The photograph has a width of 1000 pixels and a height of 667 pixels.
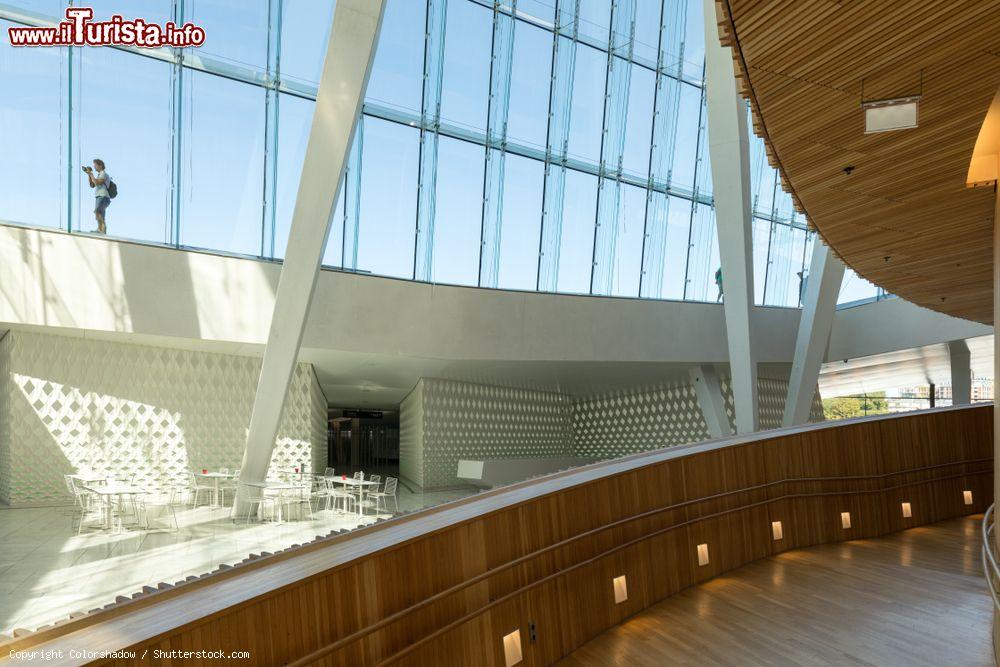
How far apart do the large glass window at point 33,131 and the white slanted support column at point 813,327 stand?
48.8 ft

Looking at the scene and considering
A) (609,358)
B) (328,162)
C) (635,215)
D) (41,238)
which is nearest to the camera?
(328,162)

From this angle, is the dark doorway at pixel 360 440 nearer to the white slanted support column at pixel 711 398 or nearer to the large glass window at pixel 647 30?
the white slanted support column at pixel 711 398

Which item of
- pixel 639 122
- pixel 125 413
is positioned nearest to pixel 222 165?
pixel 125 413

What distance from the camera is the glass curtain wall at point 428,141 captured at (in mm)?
11883

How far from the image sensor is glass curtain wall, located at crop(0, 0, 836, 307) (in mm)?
11883

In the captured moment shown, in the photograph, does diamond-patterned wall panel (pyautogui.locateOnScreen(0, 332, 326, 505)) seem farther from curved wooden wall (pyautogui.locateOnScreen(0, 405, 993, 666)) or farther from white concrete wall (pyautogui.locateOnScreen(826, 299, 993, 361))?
white concrete wall (pyautogui.locateOnScreen(826, 299, 993, 361))

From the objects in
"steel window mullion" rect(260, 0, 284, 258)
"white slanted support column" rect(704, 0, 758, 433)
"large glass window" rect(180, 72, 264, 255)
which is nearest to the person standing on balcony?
"large glass window" rect(180, 72, 264, 255)

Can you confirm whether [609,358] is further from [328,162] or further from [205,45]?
[205,45]

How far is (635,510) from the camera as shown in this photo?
5.61m

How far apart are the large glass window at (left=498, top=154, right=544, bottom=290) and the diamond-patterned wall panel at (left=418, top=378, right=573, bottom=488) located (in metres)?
3.16

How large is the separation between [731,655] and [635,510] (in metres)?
1.27

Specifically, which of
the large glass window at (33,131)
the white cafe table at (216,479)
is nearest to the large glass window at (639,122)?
the white cafe table at (216,479)

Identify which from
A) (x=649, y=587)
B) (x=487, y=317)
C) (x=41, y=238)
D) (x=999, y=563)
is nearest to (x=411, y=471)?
(x=487, y=317)

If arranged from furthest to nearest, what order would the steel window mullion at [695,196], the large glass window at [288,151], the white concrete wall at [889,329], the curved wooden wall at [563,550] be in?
the steel window mullion at [695,196]
the white concrete wall at [889,329]
the large glass window at [288,151]
the curved wooden wall at [563,550]
